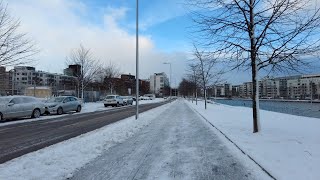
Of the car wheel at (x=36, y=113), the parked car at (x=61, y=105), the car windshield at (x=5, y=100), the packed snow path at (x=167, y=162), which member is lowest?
the packed snow path at (x=167, y=162)

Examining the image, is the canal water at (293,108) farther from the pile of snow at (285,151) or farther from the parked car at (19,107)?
the parked car at (19,107)

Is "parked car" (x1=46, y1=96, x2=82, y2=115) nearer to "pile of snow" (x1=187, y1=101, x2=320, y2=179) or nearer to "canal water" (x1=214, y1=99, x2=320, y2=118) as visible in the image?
"canal water" (x1=214, y1=99, x2=320, y2=118)

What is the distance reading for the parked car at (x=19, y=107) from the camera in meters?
24.2

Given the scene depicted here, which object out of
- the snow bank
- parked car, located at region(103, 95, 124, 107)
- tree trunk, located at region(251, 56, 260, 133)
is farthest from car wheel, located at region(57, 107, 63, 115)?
tree trunk, located at region(251, 56, 260, 133)

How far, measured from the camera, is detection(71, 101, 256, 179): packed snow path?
7527 millimetres

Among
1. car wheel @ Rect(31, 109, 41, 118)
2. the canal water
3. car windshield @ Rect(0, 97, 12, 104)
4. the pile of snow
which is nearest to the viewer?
the pile of snow

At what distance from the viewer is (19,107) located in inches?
1003

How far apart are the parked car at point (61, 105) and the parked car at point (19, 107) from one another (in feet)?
11.5

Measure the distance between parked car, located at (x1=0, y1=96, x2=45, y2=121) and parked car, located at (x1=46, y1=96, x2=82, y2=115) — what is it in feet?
11.5

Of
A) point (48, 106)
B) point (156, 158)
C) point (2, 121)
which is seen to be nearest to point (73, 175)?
point (156, 158)

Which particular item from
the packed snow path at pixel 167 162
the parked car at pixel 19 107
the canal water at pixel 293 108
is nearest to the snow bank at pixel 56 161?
the packed snow path at pixel 167 162

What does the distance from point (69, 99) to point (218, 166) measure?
2757 cm

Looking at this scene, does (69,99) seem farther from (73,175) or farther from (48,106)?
(73,175)

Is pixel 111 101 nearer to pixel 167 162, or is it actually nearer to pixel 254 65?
pixel 254 65
